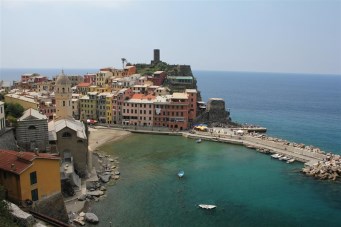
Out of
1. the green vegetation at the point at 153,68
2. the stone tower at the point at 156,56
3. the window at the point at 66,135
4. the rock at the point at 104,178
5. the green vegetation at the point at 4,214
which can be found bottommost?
the rock at the point at 104,178

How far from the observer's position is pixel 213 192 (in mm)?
43125

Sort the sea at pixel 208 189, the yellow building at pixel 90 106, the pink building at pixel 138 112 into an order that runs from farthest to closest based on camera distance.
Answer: the yellow building at pixel 90 106 < the pink building at pixel 138 112 < the sea at pixel 208 189

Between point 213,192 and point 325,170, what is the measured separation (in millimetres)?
20125

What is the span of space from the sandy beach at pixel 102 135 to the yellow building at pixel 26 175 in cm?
3111

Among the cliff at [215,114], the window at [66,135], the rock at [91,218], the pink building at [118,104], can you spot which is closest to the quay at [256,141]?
the pink building at [118,104]

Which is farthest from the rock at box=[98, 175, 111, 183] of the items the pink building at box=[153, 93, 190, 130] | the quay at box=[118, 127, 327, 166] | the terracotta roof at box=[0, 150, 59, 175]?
the pink building at box=[153, 93, 190, 130]

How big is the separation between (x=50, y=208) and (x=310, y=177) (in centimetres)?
3845

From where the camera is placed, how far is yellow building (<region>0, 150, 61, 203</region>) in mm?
27727

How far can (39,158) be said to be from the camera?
2894 cm

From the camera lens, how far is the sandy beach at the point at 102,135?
2587 inches

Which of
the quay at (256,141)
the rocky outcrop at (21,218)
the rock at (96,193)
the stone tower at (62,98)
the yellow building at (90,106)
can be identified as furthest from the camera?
the yellow building at (90,106)

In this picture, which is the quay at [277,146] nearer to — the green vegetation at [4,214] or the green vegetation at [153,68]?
the green vegetation at [4,214]

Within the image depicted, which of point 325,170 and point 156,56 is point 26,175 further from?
point 156,56

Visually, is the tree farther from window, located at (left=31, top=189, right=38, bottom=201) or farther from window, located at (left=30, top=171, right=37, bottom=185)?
window, located at (left=31, top=189, right=38, bottom=201)
